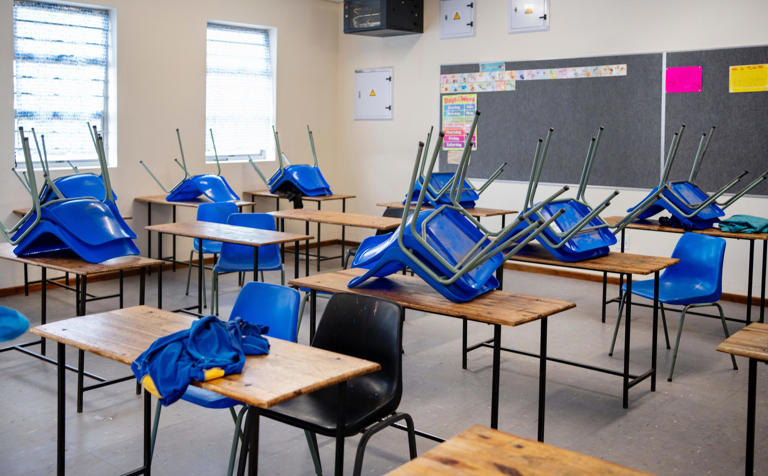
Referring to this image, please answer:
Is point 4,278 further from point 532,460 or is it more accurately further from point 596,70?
point 532,460

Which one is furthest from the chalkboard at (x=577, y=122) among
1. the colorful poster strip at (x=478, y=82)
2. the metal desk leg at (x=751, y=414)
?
the metal desk leg at (x=751, y=414)

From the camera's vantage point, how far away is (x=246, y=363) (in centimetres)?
229

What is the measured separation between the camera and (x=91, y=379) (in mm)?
4191

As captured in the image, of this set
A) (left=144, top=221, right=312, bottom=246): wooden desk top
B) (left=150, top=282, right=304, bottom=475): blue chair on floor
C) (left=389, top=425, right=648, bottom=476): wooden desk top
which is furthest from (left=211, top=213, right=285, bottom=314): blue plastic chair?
(left=389, top=425, right=648, bottom=476): wooden desk top

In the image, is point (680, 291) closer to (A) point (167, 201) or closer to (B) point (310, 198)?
(B) point (310, 198)

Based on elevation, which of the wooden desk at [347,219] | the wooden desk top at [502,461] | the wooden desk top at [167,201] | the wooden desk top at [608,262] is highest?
the wooden desk top at [167,201]

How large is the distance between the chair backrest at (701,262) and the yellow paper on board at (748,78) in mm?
2051

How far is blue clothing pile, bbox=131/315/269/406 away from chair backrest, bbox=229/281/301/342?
0.52 metres

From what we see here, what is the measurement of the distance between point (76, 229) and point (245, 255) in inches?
59.1

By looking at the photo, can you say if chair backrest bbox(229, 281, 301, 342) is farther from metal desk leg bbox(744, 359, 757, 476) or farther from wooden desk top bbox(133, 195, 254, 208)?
wooden desk top bbox(133, 195, 254, 208)

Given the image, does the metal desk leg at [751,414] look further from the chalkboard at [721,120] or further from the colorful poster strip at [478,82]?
the colorful poster strip at [478,82]

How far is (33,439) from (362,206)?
574 cm

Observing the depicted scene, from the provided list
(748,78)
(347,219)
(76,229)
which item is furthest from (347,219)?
(748,78)

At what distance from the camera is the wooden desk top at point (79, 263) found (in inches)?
154
